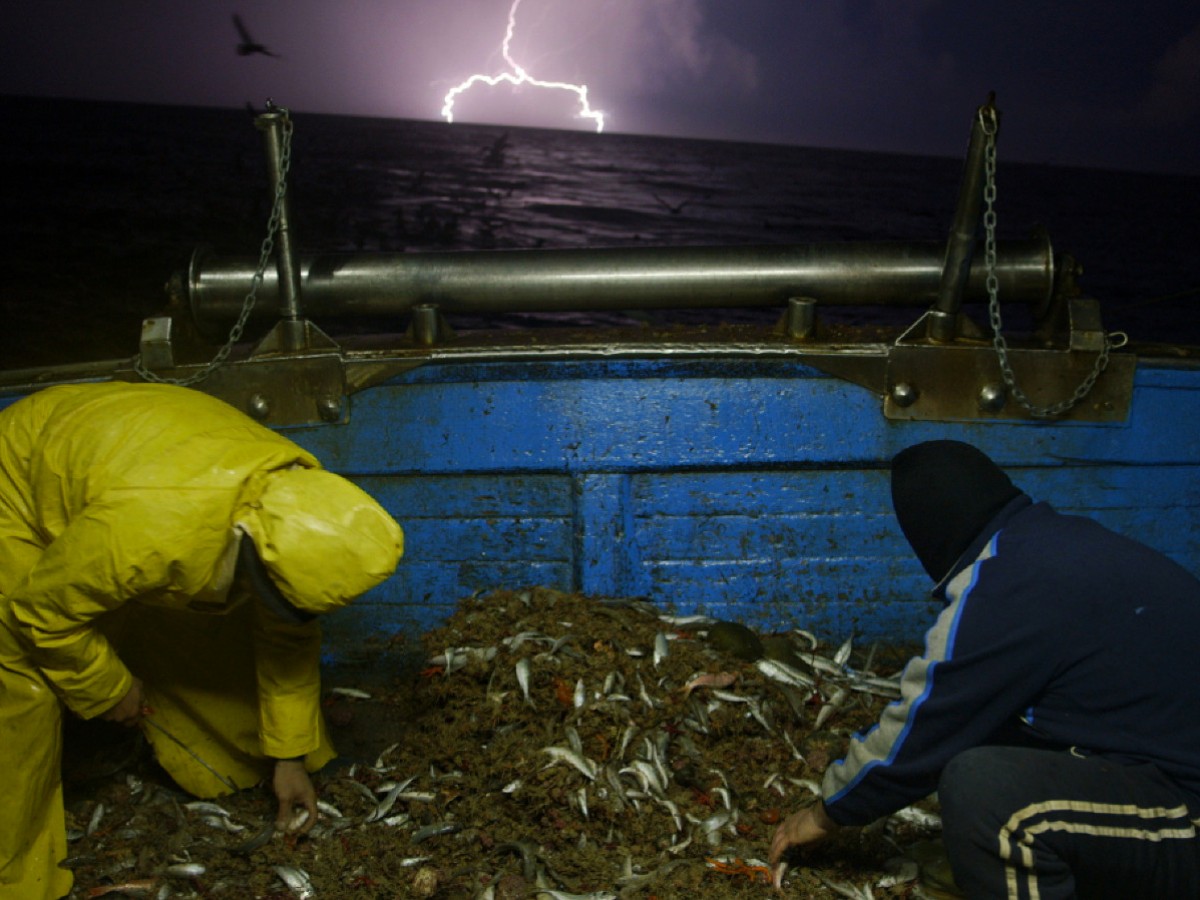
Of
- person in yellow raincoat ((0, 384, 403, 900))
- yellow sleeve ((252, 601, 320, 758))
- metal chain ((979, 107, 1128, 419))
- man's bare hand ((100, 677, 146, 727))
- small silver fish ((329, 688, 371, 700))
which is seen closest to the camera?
person in yellow raincoat ((0, 384, 403, 900))

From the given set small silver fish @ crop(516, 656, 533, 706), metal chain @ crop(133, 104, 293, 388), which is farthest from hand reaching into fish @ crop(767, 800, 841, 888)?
metal chain @ crop(133, 104, 293, 388)

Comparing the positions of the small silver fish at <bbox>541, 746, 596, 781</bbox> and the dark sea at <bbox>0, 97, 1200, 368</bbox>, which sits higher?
the dark sea at <bbox>0, 97, 1200, 368</bbox>

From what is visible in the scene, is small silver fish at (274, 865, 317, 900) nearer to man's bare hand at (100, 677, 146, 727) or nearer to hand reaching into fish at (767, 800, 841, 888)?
man's bare hand at (100, 677, 146, 727)

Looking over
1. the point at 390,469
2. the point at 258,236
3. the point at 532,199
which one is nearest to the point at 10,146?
the point at 532,199

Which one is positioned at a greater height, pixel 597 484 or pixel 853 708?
pixel 597 484

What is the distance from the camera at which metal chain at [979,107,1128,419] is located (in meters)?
3.93

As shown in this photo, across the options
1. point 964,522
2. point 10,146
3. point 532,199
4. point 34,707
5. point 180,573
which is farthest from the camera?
point 10,146

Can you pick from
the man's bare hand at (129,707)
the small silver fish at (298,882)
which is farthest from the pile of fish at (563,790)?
the man's bare hand at (129,707)

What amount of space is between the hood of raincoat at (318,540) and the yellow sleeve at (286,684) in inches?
22.6

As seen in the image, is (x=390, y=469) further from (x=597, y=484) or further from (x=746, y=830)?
(x=746, y=830)

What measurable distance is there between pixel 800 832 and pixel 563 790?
936 mm

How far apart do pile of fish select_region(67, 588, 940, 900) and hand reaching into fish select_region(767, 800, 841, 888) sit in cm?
9

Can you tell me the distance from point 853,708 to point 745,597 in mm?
725

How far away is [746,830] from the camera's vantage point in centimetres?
346
